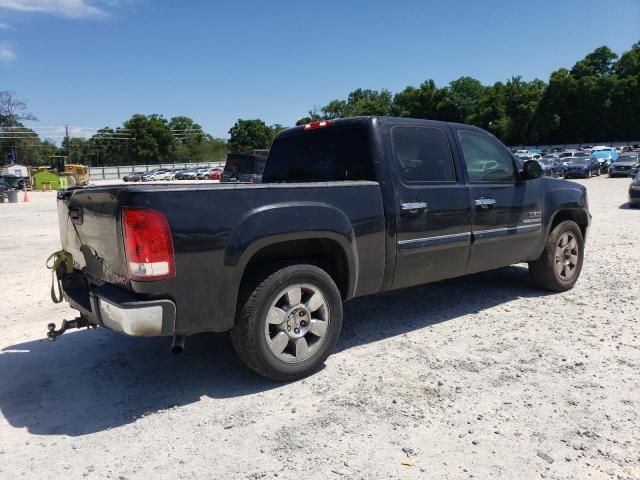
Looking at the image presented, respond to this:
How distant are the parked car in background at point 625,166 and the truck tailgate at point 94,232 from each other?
124 feet

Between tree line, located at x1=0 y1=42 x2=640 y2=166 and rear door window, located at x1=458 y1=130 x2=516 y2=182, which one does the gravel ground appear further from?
tree line, located at x1=0 y1=42 x2=640 y2=166

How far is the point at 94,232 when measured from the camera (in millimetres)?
3654

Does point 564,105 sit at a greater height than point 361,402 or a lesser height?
greater

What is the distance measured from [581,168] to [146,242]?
38.7 meters

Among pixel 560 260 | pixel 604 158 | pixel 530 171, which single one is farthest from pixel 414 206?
pixel 604 158

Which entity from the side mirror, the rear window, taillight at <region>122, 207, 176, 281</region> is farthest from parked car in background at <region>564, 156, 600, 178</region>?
taillight at <region>122, 207, 176, 281</region>

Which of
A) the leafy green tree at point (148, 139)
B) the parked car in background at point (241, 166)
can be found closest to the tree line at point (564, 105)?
the leafy green tree at point (148, 139)

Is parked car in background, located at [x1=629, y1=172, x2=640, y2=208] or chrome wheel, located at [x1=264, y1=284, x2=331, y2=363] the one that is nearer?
chrome wheel, located at [x1=264, y1=284, x2=331, y2=363]

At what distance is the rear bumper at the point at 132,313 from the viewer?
318cm

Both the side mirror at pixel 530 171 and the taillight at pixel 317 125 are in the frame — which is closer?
the taillight at pixel 317 125

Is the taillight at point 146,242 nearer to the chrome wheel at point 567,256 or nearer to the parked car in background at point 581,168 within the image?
the chrome wheel at point 567,256

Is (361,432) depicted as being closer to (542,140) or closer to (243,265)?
(243,265)

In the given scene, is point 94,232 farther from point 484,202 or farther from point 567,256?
point 567,256

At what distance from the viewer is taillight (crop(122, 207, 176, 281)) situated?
3.16 m
